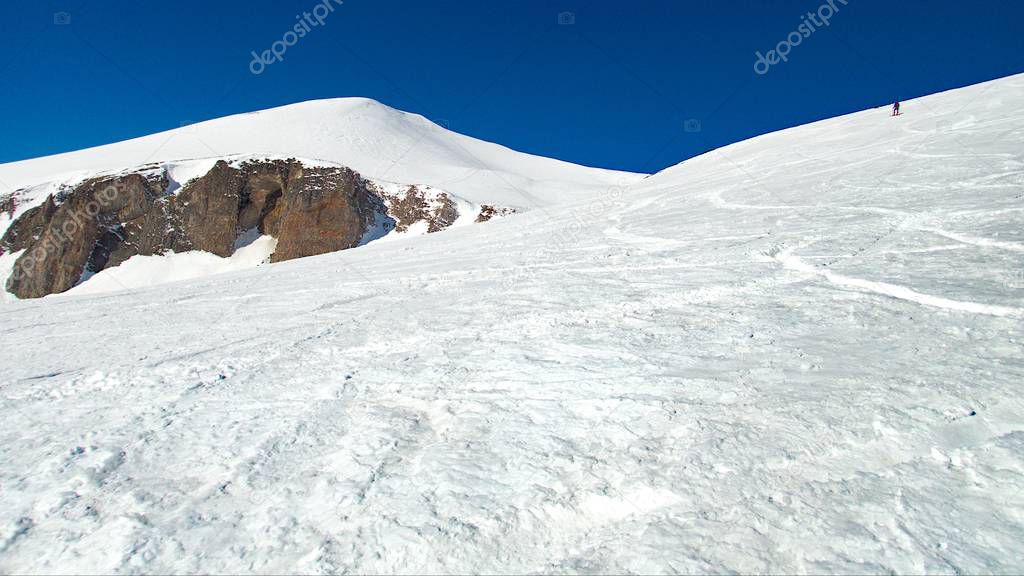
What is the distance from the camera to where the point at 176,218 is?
3834cm

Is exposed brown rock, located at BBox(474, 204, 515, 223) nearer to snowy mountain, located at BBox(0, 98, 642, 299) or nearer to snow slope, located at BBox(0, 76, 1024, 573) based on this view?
snowy mountain, located at BBox(0, 98, 642, 299)

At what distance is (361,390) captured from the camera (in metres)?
2.94

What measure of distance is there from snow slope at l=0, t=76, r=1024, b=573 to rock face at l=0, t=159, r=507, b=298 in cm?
3296

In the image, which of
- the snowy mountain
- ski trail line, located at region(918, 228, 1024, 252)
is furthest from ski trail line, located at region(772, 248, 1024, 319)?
the snowy mountain

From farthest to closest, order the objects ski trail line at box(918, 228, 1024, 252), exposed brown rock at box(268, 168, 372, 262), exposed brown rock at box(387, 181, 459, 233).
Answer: exposed brown rock at box(268, 168, 372, 262) → exposed brown rock at box(387, 181, 459, 233) → ski trail line at box(918, 228, 1024, 252)

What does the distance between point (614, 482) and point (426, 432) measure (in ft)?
2.85

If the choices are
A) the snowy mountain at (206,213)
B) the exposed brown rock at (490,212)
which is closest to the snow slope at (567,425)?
the exposed brown rock at (490,212)

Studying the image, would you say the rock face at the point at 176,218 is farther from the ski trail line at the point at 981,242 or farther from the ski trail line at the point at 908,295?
the ski trail line at the point at 908,295

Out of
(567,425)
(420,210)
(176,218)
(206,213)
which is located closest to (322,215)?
(420,210)

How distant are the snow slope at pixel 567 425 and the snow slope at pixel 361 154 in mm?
32656

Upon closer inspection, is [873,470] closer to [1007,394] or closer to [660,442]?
[660,442]

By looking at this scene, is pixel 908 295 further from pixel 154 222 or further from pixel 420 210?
pixel 154 222

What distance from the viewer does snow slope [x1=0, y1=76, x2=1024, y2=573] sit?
5.37 ft

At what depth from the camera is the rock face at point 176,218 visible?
123ft
